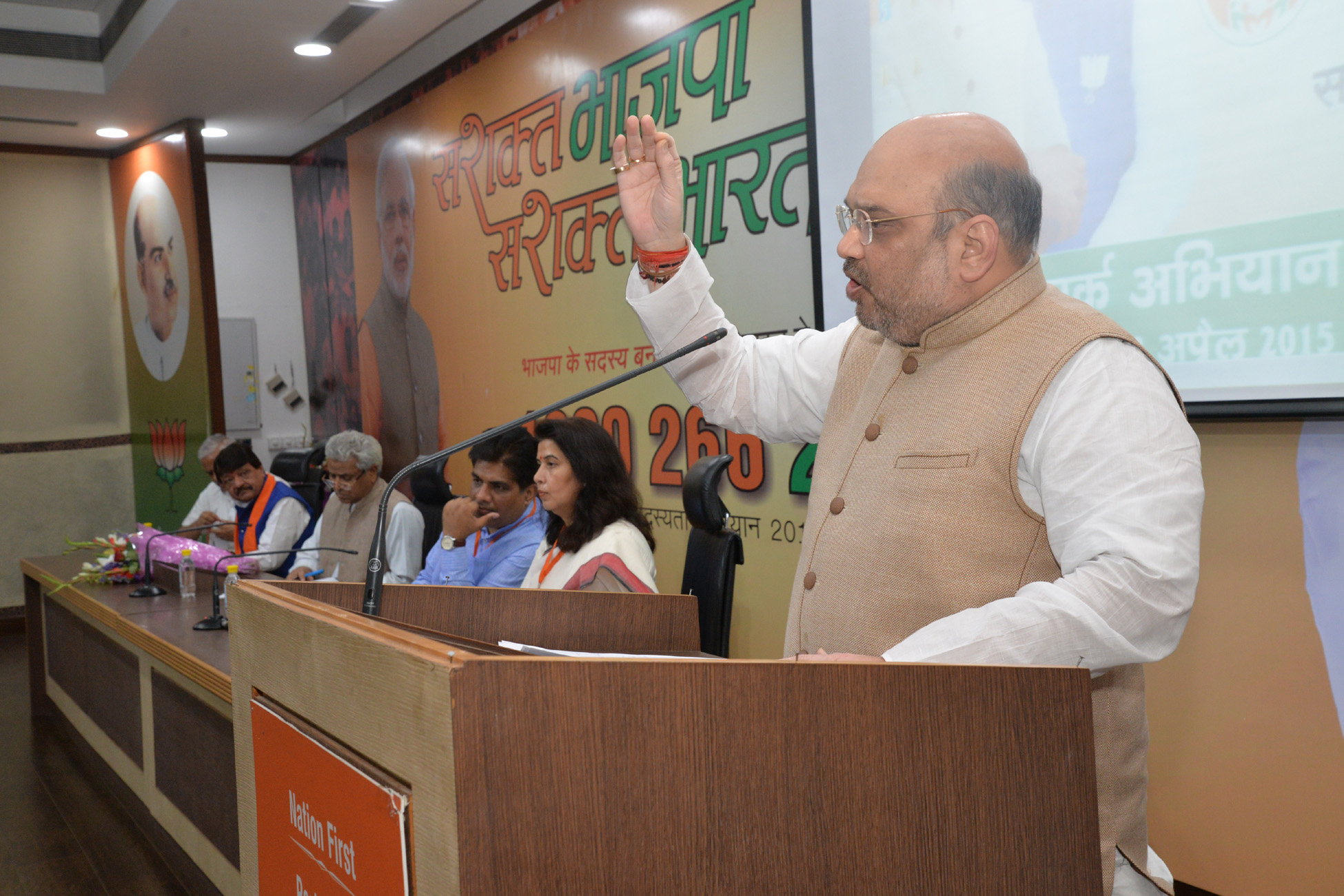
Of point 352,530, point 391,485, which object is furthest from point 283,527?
point 391,485

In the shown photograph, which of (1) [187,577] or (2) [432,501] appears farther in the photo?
(2) [432,501]

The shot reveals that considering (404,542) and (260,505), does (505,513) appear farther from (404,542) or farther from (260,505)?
(260,505)

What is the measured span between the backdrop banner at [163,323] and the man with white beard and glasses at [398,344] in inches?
41.2

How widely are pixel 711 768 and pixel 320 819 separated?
16.0 inches

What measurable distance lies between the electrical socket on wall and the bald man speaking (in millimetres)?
6271

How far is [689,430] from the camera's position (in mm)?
3633

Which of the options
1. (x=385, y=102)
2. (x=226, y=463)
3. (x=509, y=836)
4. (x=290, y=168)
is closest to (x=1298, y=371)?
(x=509, y=836)

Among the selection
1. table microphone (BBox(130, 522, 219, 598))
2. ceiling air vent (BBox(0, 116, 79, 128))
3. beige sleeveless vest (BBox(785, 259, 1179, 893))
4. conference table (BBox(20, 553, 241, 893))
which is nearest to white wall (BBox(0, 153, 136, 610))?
ceiling air vent (BBox(0, 116, 79, 128))

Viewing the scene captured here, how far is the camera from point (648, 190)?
145 cm

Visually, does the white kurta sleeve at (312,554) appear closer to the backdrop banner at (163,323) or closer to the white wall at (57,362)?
the backdrop banner at (163,323)

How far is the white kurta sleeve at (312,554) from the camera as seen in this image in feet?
13.4

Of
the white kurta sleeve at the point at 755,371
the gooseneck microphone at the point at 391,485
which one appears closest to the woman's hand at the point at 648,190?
the white kurta sleeve at the point at 755,371

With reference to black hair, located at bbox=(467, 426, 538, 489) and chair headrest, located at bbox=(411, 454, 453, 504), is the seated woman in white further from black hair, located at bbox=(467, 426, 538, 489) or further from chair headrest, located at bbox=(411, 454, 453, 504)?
chair headrest, located at bbox=(411, 454, 453, 504)

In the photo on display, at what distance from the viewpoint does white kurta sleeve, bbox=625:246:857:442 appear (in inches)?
58.3
